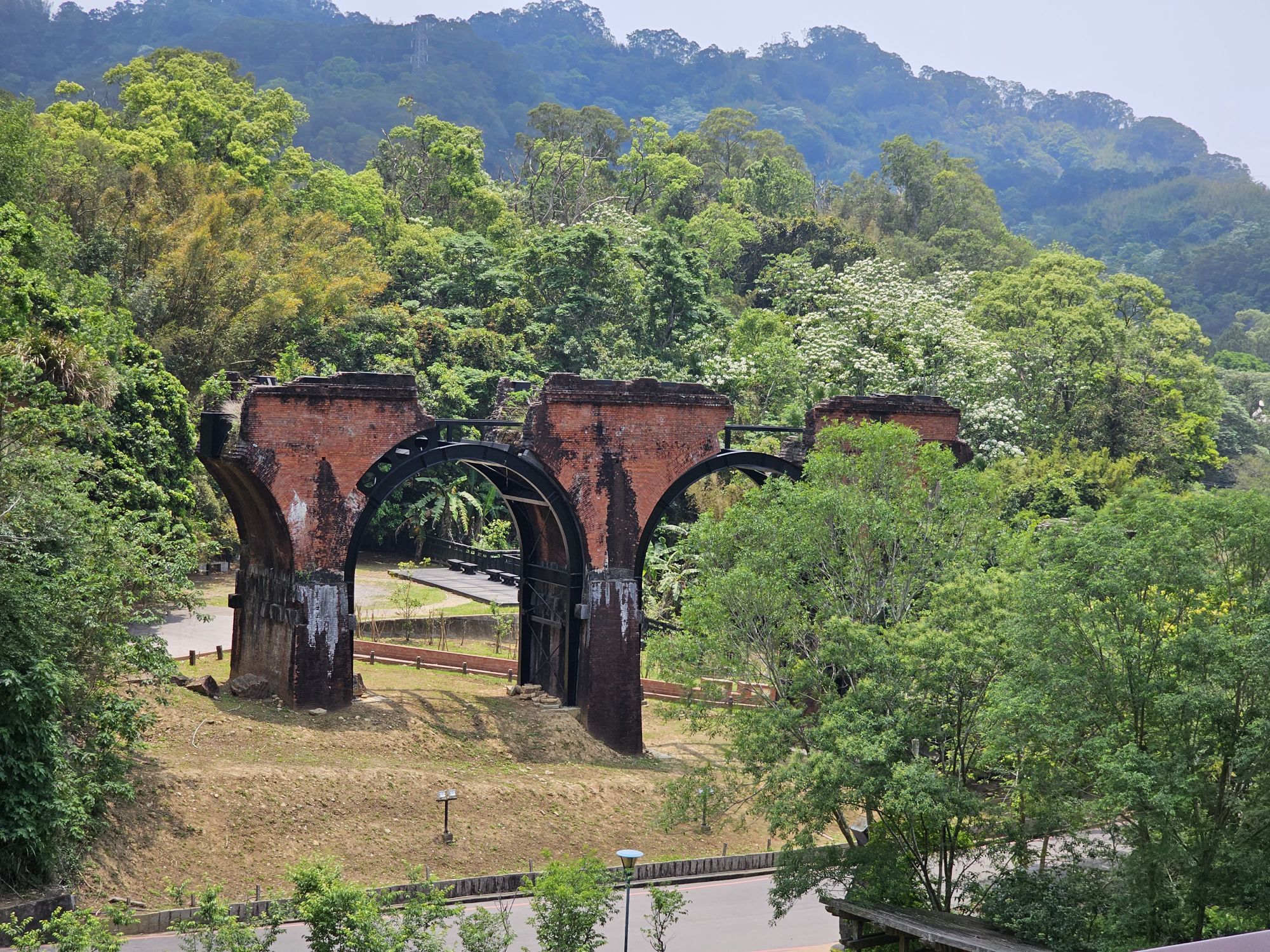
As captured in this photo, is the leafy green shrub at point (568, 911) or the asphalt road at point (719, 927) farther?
the asphalt road at point (719, 927)

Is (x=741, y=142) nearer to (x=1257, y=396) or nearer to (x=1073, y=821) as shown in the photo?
(x=1257, y=396)

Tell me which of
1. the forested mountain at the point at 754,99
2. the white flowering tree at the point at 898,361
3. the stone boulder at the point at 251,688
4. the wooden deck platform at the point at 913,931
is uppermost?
the forested mountain at the point at 754,99

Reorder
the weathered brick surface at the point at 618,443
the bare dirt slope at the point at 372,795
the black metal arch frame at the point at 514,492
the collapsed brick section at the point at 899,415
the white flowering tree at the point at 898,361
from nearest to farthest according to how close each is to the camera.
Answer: the bare dirt slope at the point at 372,795
the black metal arch frame at the point at 514,492
the weathered brick surface at the point at 618,443
the collapsed brick section at the point at 899,415
the white flowering tree at the point at 898,361

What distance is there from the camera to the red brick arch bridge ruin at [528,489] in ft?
73.8

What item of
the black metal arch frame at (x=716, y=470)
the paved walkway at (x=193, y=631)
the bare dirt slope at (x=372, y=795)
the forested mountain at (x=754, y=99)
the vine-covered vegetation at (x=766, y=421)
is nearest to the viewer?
the vine-covered vegetation at (x=766, y=421)

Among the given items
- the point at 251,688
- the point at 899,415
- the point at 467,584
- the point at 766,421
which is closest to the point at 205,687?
the point at 251,688

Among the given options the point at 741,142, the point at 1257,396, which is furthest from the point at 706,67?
the point at 1257,396

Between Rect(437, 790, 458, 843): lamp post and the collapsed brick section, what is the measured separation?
9917 millimetres

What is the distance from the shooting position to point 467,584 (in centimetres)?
3725

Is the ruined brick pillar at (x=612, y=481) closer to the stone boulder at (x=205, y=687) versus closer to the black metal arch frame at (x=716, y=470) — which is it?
the black metal arch frame at (x=716, y=470)

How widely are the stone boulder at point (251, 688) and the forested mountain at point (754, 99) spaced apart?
70710 mm

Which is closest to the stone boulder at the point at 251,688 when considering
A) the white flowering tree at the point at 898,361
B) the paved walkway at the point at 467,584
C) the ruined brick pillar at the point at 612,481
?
the ruined brick pillar at the point at 612,481

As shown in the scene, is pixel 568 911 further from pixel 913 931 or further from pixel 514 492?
pixel 514 492

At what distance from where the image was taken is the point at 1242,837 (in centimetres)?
1422
